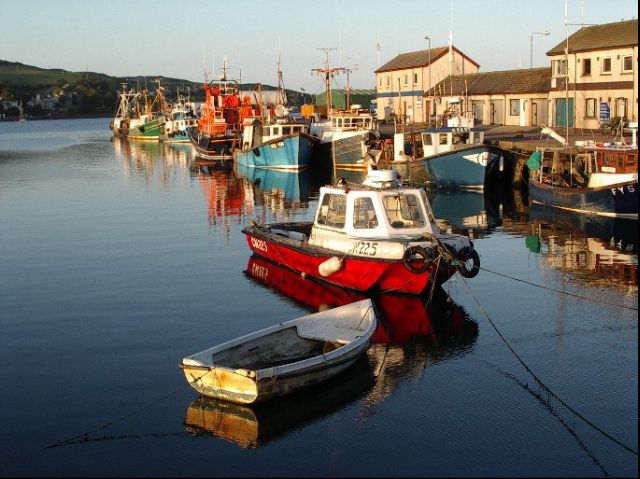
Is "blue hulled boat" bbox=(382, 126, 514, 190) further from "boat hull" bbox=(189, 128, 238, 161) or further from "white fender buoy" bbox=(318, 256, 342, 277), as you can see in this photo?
"boat hull" bbox=(189, 128, 238, 161)

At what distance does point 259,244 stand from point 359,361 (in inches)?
417

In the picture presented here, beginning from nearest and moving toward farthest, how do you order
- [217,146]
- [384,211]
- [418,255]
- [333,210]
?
[418,255] < [384,211] < [333,210] < [217,146]

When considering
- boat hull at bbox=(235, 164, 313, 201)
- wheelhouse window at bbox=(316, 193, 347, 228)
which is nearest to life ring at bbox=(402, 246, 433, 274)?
wheelhouse window at bbox=(316, 193, 347, 228)

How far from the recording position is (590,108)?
187 ft

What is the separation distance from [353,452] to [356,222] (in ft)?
32.8

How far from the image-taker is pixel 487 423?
568 inches

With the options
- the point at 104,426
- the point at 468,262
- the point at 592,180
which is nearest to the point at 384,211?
the point at 468,262

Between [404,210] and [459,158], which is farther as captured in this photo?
[459,158]

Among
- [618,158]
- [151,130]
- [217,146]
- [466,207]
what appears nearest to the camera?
[618,158]

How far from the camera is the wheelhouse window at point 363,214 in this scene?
73.8 feet

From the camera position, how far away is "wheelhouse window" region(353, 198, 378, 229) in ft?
73.8

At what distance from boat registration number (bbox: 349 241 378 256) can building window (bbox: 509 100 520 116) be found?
47847 mm

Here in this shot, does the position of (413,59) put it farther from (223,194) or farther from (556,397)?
(556,397)


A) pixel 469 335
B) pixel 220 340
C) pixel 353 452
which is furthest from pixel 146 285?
pixel 353 452
